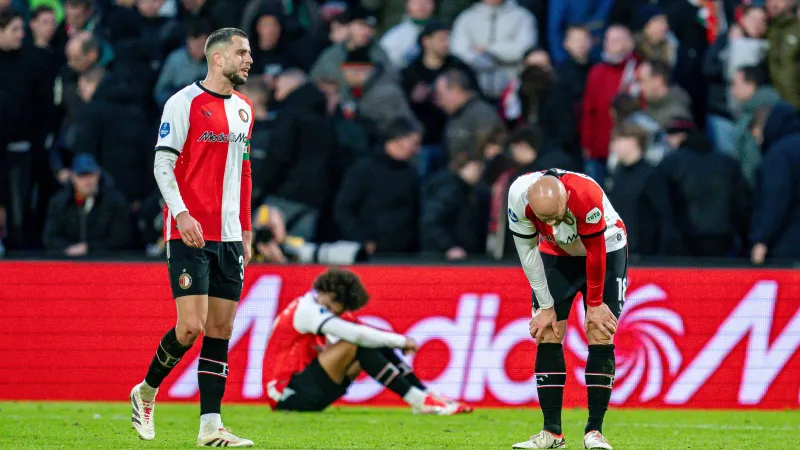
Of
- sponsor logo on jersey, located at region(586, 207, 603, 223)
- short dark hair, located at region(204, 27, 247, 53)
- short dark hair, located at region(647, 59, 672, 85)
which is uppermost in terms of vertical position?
short dark hair, located at region(204, 27, 247, 53)

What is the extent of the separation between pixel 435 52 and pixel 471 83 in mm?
662

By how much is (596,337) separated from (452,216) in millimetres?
6490

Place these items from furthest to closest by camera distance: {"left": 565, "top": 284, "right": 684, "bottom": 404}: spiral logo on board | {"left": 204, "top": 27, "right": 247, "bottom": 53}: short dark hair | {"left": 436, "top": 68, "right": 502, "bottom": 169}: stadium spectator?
{"left": 436, "top": 68, "right": 502, "bottom": 169}: stadium spectator → {"left": 565, "top": 284, "right": 684, "bottom": 404}: spiral logo on board → {"left": 204, "top": 27, "right": 247, "bottom": 53}: short dark hair

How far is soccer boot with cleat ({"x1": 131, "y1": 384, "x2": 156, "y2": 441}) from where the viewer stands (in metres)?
8.84

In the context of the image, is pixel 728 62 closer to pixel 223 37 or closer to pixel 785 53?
pixel 785 53

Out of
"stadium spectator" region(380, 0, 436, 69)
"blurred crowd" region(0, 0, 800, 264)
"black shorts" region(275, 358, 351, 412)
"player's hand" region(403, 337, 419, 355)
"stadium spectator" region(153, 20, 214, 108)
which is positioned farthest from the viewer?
"stadium spectator" region(380, 0, 436, 69)

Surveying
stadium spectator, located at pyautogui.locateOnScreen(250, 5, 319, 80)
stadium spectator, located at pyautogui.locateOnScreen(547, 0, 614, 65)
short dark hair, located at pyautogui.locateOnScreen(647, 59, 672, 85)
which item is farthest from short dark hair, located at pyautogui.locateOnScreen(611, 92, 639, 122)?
stadium spectator, located at pyautogui.locateOnScreen(250, 5, 319, 80)

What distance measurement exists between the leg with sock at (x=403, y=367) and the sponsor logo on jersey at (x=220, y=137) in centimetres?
388

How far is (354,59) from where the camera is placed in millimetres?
16438

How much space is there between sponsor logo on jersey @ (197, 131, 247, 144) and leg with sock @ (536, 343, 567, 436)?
2325mm

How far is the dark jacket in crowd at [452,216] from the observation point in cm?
1479

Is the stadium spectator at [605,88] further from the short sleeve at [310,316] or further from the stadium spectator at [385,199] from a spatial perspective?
the short sleeve at [310,316]

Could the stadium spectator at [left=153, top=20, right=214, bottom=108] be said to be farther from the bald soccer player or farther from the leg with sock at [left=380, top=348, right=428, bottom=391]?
the bald soccer player

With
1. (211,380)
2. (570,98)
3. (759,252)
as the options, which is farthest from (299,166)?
(211,380)
